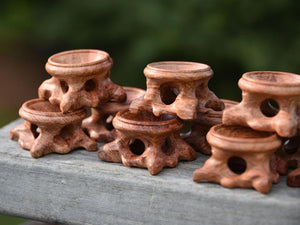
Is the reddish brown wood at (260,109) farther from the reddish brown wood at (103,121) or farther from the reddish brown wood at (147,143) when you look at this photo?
the reddish brown wood at (103,121)

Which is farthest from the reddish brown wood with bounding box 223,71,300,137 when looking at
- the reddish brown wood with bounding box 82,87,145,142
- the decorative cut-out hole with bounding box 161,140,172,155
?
the reddish brown wood with bounding box 82,87,145,142

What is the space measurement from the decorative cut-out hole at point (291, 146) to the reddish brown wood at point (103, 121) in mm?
599

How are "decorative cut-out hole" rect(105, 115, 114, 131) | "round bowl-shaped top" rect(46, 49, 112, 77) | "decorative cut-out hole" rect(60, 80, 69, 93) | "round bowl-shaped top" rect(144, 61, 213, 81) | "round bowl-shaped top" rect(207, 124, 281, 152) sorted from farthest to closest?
1. "decorative cut-out hole" rect(105, 115, 114, 131)
2. "decorative cut-out hole" rect(60, 80, 69, 93)
3. "round bowl-shaped top" rect(46, 49, 112, 77)
4. "round bowl-shaped top" rect(144, 61, 213, 81)
5. "round bowl-shaped top" rect(207, 124, 281, 152)

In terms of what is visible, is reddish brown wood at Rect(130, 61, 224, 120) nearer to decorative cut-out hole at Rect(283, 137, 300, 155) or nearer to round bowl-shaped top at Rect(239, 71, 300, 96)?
round bowl-shaped top at Rect(239, 71, 300, 96)

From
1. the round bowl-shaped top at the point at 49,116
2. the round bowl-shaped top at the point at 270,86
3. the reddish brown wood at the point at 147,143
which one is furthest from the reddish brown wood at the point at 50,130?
the round bowl-shaped top at the point at 270,86

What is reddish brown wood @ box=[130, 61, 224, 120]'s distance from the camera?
157 centimetres

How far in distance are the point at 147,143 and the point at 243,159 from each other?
1.11 ft

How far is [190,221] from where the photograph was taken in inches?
58.9

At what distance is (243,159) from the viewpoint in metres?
1.54

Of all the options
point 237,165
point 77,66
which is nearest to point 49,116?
point 77,66

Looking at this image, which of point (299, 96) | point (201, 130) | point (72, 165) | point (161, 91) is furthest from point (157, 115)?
point (299, 96)

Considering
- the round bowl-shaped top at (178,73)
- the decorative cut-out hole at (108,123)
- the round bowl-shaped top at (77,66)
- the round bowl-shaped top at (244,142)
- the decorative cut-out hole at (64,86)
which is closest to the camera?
the round bowl-shaped top at (244,142)

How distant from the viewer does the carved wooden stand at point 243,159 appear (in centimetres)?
142

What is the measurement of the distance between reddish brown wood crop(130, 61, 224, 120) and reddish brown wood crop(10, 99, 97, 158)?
267 mm
